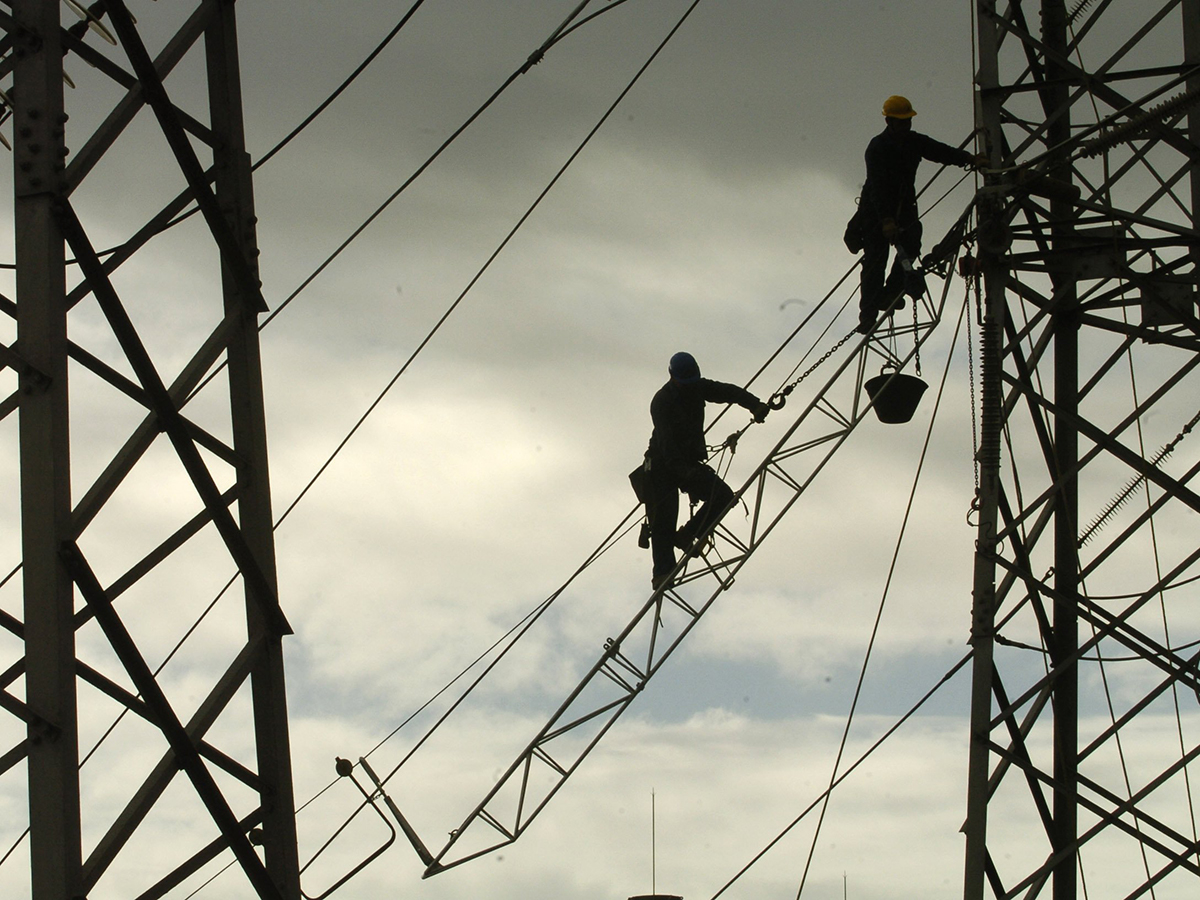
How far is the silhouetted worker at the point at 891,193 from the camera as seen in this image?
11227 millimetres

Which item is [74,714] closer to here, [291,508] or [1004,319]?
[291,508]

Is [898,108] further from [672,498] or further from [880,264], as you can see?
[672,498]

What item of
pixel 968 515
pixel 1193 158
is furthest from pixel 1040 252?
pixel 968 515

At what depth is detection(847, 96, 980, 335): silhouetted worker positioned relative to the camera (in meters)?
11.2

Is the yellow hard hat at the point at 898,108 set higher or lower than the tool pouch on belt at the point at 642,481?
higher

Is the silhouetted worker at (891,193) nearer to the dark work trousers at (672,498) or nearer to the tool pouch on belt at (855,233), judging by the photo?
the tool pouch on belt at (855,233)

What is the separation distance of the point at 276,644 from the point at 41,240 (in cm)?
232

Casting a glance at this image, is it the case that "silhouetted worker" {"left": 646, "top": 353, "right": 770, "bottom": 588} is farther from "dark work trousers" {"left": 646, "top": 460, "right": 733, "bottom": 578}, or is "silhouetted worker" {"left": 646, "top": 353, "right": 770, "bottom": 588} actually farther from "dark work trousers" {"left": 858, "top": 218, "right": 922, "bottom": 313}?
"dark work trousers" {"left": 858, "top": 218, "right": 922, "bottom": 313}

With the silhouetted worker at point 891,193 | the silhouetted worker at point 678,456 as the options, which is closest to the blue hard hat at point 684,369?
the silhouetted worker at point 678,456

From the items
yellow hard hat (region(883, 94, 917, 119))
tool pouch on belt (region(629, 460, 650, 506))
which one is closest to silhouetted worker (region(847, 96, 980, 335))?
yellow hard hat (region(883, 94, 917, 119))

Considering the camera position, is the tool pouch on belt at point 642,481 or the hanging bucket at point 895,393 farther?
the tool pouch on belt at point 642,481

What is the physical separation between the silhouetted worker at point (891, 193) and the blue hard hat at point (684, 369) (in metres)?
1.75

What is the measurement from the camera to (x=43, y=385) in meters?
6.53

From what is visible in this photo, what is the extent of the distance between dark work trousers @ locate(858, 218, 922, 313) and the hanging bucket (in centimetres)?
62
